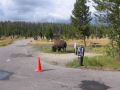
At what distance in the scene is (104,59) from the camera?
23.6 m

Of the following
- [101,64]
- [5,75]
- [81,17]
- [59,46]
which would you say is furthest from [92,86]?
[81,17]

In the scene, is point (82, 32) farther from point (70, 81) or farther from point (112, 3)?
point (70, 81)

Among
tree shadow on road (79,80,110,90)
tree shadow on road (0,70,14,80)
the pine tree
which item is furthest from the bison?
tree shadow on road (79,80,110,90)

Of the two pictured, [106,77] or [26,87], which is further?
[106,77]

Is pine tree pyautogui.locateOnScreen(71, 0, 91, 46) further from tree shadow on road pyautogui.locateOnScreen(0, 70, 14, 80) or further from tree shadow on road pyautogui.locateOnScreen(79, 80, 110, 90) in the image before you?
tree shadow on road pyautogui.locateOnScreen(79, 80, 110, 90)

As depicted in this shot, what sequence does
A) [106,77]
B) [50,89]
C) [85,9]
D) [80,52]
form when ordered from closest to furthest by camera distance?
[50,89]
[106,77]
[80,52]
[85,9]

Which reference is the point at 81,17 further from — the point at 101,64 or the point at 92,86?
the point at 92,86

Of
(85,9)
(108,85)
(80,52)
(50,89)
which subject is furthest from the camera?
(85,9)

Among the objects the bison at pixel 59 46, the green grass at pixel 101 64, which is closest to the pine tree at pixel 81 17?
the bison at pixel 59 46

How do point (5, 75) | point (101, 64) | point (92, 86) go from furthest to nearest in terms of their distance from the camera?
point (101, 64), point (5, 75), point (92, 86)

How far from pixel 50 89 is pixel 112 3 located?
12.1 meters

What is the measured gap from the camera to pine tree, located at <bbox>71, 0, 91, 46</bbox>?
219 ft

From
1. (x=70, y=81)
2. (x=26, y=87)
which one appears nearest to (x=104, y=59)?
(x=70, y=81)

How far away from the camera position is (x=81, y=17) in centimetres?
6775
